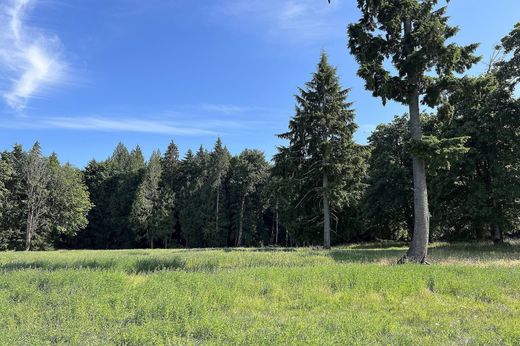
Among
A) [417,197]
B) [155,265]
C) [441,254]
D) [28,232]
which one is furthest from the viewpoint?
[28,232]

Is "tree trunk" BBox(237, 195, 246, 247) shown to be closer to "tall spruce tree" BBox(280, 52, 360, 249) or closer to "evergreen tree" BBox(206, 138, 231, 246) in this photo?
"evergreen tree" BBox(206, 138, 231, 246)

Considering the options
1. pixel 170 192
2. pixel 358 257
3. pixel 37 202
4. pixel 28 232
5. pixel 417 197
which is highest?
pixel 170 192

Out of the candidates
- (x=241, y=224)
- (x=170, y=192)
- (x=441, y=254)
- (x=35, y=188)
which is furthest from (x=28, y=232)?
(x=441, y=254)

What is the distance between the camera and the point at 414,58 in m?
18.2

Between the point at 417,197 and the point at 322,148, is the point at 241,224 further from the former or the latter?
the point at 417,197

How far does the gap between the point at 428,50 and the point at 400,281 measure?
1297 cm

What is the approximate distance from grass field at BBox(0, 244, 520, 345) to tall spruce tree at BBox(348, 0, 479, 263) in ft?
24.1

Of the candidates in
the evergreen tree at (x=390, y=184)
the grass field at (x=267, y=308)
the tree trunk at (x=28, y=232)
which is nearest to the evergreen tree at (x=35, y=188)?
the tree trunk at (x=28, y=232)

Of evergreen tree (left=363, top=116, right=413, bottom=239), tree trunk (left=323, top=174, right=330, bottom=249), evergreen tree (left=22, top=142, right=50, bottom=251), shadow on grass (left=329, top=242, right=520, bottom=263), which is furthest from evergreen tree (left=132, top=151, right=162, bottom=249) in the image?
shadow on grass (left=329, top=242, right=520, bottom=263)

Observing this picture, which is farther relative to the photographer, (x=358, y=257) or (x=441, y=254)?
(x=441, y=254)

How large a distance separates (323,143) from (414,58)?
1258 cm

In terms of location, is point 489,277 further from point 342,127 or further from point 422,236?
point 342,127

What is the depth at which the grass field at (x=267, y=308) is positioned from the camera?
5.89 m

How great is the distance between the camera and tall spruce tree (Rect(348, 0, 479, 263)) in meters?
18.1
